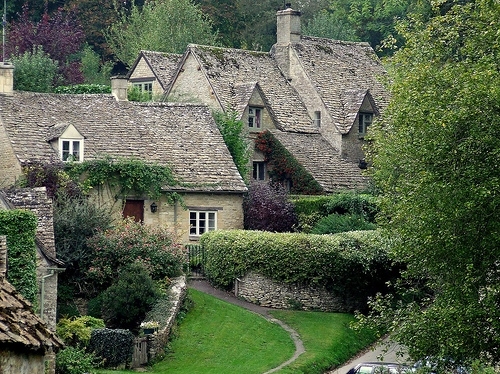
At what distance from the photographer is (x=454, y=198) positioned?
101ft

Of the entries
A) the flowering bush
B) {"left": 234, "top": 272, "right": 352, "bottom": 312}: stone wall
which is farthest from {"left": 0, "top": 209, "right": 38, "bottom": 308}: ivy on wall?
{"left": 234, "top": 272, "right": 352, "bottom": 312}: stone wall

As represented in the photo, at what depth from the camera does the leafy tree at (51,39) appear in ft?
240

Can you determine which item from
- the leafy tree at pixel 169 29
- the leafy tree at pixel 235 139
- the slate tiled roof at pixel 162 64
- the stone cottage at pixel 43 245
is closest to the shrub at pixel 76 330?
the stone cottage at pixel 43 245

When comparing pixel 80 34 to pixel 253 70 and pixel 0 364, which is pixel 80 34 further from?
pixel 0 364

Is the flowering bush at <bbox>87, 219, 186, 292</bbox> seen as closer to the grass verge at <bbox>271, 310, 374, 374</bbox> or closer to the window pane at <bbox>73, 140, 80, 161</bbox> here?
the grass verge at <bbox>271, 310, 374, 374</bbox>

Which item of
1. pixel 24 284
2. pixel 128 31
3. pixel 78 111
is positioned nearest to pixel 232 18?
pixel 128 31

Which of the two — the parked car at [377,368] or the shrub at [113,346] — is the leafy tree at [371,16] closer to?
the shrub at [113,346]

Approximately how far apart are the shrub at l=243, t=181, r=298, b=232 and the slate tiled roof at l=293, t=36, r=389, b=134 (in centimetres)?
1041

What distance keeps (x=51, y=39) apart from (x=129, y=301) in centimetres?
3878

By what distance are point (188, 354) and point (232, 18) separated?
52925 mm

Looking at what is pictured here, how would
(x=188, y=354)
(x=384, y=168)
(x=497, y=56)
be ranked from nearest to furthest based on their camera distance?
(x=497, y=56) < (x=188, y=354) < (x=384, y=168)

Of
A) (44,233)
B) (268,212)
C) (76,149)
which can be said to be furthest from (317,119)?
(44,233)

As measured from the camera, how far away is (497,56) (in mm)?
31922

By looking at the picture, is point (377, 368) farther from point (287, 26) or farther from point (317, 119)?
point (287, 26)
